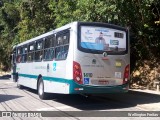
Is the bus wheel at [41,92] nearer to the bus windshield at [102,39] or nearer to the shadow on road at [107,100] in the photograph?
the shadow on road at [107,100]

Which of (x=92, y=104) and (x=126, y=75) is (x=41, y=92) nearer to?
(x=92, y=104)

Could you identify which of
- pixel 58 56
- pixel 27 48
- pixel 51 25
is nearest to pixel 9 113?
pixel 58 56

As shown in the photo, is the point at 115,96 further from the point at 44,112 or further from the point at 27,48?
the point at 27,48

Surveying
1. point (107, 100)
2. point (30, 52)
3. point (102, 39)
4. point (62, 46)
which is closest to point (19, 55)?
point (30, 52)

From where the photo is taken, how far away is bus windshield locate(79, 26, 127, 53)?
12781 millimetres

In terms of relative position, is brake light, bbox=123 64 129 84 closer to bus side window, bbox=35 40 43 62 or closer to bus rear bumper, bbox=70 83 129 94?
bus rear bumper, bbox=70 83 129 94

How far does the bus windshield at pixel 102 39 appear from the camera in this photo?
1278cm

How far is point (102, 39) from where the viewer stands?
1302 centimetres

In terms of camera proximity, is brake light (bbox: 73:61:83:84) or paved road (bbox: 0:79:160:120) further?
brake light (bbox: 73:61:83:84)

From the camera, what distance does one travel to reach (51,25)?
32.1 metres

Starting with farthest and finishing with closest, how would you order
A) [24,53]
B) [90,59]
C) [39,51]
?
[24,53]
[39,51]
[90,59]

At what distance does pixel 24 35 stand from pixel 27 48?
1409cm

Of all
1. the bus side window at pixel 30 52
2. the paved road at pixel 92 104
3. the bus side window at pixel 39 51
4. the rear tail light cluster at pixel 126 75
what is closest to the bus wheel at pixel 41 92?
the paved road at pixel 92 104

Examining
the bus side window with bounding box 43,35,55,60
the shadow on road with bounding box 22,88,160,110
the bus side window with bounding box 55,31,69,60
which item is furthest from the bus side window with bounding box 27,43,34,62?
the bus side window with bounding box 55,31,69,60
